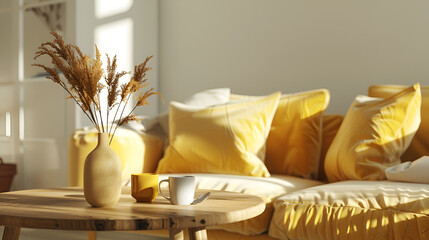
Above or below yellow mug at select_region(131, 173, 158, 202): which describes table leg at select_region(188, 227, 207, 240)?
below

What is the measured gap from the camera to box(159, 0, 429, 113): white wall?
9.16 feet

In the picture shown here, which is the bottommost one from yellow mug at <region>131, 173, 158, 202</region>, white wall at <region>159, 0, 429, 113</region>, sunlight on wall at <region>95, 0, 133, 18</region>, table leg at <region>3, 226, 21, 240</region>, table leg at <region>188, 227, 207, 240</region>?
table leg at <region>3, 226, 21, 240</region>

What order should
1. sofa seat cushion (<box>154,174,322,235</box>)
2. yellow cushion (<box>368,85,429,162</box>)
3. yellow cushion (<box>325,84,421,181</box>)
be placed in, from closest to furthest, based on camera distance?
sofa seat cushion (<box>154,174,322,235</box>) < yellow cushion (<box>325,84,421,181</box>) < yellow cushion (<box>368,85,429,162</box>)

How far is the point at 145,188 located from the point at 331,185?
85 centimetres

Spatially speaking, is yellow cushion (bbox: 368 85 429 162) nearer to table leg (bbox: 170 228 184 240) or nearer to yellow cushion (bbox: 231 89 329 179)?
yellow cushion (bbox: 231 89 329 179)

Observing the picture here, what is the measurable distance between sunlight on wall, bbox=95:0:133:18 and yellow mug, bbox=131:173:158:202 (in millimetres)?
2056

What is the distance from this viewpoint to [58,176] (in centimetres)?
338

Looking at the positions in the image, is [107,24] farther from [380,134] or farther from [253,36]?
[380,134]

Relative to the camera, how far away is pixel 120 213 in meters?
1.23

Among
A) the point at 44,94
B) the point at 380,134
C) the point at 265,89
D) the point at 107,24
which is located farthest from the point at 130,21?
the point at 380,134

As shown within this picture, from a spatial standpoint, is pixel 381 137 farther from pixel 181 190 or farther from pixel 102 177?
pixel 102 177

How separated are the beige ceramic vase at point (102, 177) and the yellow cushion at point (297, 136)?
4.29 ft

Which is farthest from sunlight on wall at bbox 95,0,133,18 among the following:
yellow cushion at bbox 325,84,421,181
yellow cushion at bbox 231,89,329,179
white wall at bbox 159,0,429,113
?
yellow cushion at bbox 325,84,421,181

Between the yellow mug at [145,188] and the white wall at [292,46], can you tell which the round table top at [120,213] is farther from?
the white wall at [292,46]
